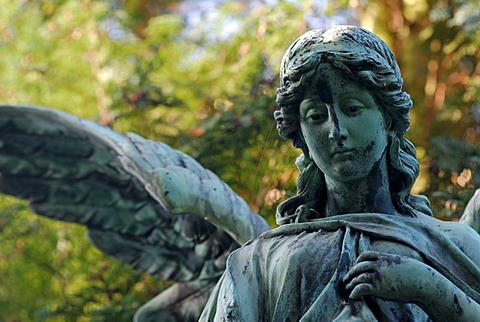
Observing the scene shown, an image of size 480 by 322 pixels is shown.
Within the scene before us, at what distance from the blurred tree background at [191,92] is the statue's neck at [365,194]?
319 cm

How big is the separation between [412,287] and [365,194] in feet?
1.68

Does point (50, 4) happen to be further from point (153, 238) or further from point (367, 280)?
point (367, 280)

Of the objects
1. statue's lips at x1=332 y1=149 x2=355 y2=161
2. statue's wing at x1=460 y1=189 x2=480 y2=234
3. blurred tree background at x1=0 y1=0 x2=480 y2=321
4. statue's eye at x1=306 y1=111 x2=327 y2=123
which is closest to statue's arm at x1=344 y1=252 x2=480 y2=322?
statue's lips at x1=332 y1=149 x2=355 y2=161

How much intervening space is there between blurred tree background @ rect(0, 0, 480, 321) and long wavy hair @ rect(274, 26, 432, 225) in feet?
10.3

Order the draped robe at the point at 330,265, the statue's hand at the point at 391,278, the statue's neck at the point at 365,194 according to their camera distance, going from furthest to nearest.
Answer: the statue's neck at the point at 365,194 < the draped robe at the point at 330,265 < the statue's hand at the point at 391,278

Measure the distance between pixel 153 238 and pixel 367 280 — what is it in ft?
8.73

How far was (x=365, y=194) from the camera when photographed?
15.5 ft

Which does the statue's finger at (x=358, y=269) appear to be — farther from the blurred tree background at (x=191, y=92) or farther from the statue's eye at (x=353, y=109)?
the blurred tree background at (x=191, y=92)

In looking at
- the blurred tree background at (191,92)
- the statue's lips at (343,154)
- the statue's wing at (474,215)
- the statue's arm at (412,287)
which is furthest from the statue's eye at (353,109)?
the blurred tree background at (191,92)

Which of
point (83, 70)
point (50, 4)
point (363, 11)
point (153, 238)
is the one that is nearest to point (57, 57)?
point (83, 70)

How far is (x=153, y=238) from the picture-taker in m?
6.84

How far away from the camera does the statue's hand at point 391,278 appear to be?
4.27m

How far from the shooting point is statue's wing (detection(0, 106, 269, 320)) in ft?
22.0

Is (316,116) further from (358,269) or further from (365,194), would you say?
(358,269)
